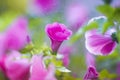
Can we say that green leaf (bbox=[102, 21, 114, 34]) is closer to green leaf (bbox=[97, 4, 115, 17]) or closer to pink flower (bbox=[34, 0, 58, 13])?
green leaf (bbox=[97, 4, 115, 17])

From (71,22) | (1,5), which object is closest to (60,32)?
(71,22)

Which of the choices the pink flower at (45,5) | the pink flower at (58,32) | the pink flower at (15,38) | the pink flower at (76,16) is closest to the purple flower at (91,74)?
the pink flower at (58,32)

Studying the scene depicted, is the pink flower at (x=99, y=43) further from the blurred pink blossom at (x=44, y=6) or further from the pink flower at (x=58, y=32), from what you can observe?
the blurred pink blossom at (x=44, y=6)

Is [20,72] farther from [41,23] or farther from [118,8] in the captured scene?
[41,23]

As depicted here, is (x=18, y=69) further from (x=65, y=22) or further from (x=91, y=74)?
(x=65, y=22)

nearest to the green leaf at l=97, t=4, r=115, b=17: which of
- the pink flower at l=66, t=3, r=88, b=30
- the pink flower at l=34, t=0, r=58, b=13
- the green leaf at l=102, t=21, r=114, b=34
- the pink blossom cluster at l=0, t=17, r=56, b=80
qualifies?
the green leaf at l=102, t=21, r=114, b=34
